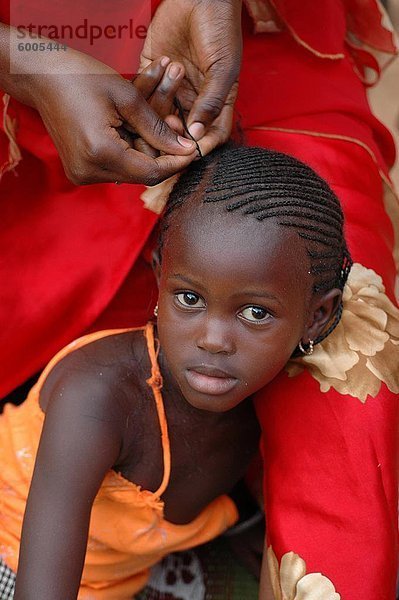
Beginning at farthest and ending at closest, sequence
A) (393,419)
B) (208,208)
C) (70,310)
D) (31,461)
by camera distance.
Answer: (70,310)
(31,461)
(393,419)
(208,208)

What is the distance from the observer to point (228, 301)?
3.67ft

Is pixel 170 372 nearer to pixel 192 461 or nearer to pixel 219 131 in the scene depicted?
pixel 192 461

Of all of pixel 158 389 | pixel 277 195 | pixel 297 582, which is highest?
pixel 277 195

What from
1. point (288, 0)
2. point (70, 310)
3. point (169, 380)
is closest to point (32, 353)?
point (70, 310)

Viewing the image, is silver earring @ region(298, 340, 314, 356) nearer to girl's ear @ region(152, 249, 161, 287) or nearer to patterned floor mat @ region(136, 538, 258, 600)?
girl's ear @ region(152, 249, 161, 287)

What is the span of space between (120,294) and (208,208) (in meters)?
0.43

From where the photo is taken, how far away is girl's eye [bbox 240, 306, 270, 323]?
114 centimetres

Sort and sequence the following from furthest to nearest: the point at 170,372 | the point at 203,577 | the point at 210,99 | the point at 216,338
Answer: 1. the point at 203,577
2. the point at 170,372
3. the point at 210,99
4. the point at 216,338

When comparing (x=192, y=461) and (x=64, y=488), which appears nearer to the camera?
(x=64, y=488)

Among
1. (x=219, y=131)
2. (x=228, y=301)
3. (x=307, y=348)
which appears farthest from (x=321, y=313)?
(x=219, y=131)

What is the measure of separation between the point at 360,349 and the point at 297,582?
0.35m

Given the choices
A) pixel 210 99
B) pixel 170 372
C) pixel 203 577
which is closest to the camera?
pixel 210 99

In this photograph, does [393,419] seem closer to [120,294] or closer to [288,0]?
[120,294]

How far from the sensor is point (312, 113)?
1544 mm
